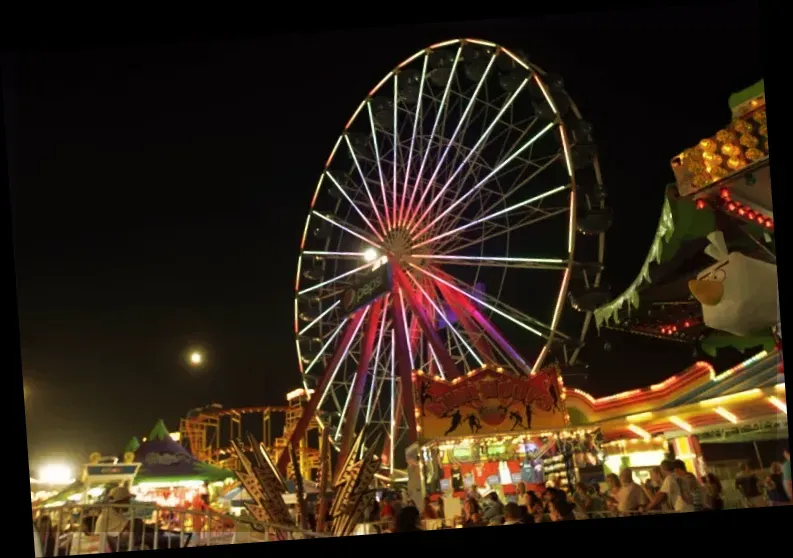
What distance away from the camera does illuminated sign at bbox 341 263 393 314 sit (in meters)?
8.79

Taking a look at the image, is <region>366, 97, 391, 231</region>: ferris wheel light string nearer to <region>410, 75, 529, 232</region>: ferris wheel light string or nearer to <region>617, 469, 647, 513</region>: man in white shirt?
<region>410, 75, 529, 232</region>: ferris wheel light string

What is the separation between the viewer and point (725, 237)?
6254 mm

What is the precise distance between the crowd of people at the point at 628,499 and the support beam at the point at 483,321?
2491 millimetres

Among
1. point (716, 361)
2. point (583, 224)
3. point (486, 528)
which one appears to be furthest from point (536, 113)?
point (486, 528)

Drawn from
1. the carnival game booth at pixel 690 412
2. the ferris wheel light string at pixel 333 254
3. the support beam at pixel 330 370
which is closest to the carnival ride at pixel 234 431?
the support beam at pixel 330 370

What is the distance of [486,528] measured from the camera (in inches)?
168

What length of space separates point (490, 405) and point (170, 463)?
4310 millimetres

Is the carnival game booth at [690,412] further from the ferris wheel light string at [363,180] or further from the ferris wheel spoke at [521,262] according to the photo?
the ferris wheel light string at [363,180]

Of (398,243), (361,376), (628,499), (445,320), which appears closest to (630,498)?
(628,499)

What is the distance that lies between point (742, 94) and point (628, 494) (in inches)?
127

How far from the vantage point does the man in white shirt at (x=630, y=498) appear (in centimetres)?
508

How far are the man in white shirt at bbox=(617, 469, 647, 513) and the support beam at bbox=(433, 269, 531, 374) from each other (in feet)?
9.52

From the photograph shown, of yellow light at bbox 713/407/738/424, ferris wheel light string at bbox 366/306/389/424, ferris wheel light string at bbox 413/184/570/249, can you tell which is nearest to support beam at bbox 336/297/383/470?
ferris wheel light string at bbox 366/306/389/424

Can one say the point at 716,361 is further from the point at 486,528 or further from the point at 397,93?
the point at 397,93
